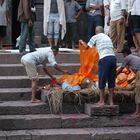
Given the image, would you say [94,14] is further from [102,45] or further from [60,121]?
[60,121]

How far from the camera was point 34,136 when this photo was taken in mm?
10758

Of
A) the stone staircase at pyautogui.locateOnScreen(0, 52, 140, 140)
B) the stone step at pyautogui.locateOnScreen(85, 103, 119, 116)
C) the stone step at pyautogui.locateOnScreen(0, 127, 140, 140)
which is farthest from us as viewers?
the stone step at pyautogui.locateOnScreen(85, 103, 119, 116)

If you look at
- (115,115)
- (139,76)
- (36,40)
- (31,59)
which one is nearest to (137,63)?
(139,76)

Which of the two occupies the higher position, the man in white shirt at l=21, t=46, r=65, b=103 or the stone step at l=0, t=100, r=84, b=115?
the man in white shirt at l=21, t=46, r=65, b=103

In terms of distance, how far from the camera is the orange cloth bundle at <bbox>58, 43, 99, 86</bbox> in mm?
12281

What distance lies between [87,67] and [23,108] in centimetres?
183

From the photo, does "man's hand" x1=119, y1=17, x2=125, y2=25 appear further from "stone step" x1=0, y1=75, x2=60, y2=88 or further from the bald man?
the bald man

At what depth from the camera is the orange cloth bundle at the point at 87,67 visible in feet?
40.3

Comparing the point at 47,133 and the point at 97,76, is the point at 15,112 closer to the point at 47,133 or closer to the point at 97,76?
the point at 47,133

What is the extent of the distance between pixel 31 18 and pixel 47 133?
3.95m

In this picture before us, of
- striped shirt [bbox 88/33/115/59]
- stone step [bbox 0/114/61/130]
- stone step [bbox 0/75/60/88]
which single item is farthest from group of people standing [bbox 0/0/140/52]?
stone step [bbox 0/114/61/130]

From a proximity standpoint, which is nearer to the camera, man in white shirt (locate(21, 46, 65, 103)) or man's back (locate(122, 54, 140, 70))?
man's back (locate(122, 54, 140, 70))

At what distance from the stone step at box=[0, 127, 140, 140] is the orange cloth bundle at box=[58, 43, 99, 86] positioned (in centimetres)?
150

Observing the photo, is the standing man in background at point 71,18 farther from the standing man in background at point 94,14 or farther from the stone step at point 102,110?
the stone step at point 102,110
